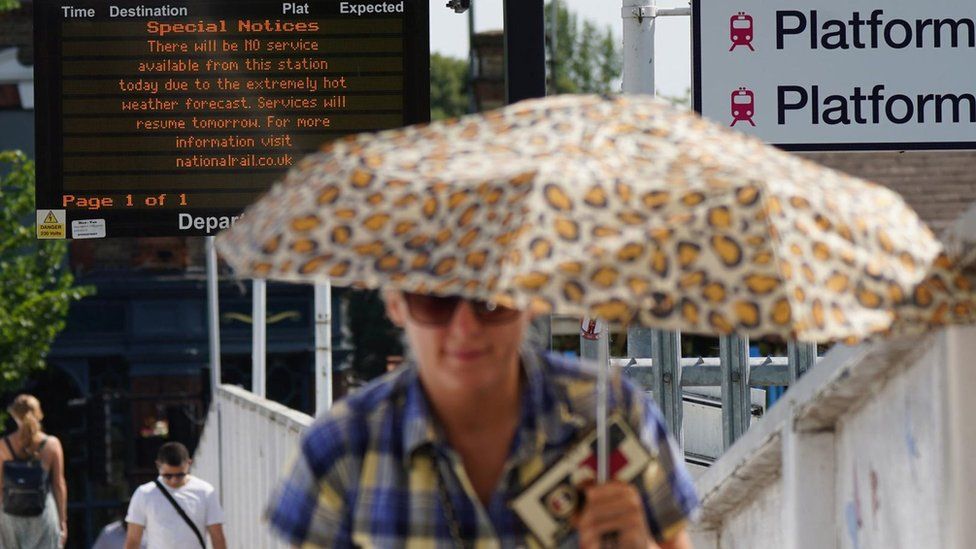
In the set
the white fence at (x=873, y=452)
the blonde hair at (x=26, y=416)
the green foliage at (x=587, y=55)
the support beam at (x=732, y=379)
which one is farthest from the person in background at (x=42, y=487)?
the green foliage at (x=587, y=55)

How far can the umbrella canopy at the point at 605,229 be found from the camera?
9.26ft

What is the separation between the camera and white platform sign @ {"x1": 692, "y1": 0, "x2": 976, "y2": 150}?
316 inches

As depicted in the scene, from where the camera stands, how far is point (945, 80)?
8031 millimetres

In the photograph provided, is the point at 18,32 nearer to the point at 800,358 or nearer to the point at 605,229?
the point at 800,358

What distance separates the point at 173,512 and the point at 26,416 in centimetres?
259

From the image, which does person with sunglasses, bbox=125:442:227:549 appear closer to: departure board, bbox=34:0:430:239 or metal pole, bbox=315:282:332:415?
metal pole, bbox=315:282:332:415

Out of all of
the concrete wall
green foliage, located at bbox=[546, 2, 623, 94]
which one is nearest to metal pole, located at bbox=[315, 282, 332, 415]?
the concrete wall

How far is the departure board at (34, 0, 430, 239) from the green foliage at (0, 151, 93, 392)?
13841 millimetres

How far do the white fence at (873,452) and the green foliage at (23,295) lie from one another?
18119mm

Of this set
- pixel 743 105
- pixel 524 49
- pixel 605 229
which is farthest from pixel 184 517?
pixel 605 229

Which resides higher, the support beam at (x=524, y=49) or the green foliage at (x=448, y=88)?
the green foliage at (x=448, y=88)

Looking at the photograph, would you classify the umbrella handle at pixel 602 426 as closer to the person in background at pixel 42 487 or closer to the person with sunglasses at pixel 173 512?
the person with sunglasses at pixel 173 512

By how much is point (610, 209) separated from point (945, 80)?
5.46 m

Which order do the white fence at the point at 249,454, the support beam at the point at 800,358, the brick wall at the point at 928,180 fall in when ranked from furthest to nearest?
1. the brick wall at the point at 928,180
2. the white fence at the point at 249,454
3. the support beam at the point at 800,358
